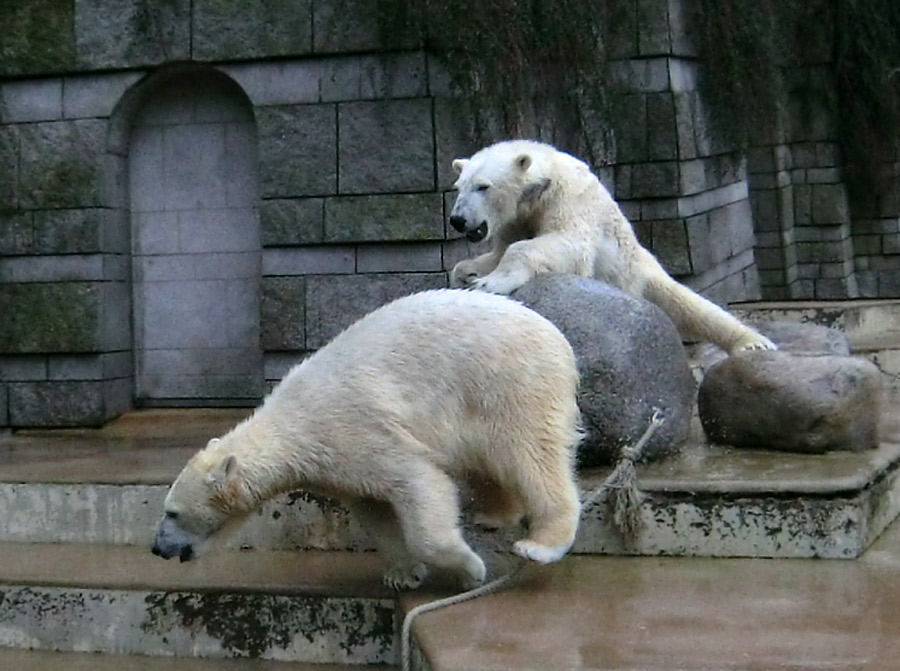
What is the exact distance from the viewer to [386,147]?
20.1 feet

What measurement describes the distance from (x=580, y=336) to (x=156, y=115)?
356 cm

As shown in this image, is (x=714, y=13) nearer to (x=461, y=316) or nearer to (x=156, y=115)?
(x=156, y=115)

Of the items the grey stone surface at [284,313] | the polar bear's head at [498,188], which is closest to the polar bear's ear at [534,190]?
the polar bear's head at [498,188]

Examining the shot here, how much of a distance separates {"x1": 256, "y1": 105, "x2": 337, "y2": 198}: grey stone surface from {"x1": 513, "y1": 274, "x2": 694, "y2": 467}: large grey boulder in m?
2.26

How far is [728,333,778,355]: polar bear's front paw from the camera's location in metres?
4.60

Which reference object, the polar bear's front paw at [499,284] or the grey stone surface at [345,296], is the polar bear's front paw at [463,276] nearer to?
the polar bear's front paw at [499,284]

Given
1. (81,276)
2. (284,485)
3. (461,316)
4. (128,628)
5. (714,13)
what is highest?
(714,13)

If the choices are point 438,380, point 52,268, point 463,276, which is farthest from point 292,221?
point 438,380

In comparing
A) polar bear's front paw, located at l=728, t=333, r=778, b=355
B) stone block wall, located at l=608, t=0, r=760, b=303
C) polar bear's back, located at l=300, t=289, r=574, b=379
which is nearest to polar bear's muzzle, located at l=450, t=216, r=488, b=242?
polar bear's back, located at l=300, t=289, r=574, b=379

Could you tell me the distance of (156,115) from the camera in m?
6.73

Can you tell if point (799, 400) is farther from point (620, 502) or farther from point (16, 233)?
point (16, 233)

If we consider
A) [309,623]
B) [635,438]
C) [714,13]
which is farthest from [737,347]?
[714,13]

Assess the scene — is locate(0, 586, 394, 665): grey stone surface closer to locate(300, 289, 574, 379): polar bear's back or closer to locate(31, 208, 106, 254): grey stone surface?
locate(300, 289, 574, 379): polar bear's back

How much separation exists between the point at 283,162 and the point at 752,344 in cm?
276
